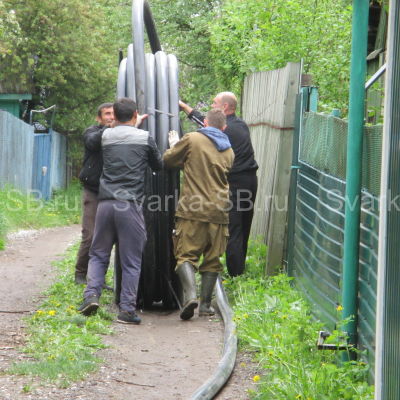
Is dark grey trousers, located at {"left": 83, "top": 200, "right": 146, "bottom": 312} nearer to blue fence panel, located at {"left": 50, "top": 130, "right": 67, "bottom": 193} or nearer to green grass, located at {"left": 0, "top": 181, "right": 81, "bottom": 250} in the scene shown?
green grass, located at {"left": 0, "top": 181, "right": 81, "bottom": 250}

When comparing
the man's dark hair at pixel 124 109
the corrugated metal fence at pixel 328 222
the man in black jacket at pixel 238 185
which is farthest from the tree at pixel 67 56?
the corrugated metal fence at pixel 328 222

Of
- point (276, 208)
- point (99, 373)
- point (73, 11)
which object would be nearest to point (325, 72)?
point (276, 208)

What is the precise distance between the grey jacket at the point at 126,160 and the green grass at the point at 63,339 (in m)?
1.09

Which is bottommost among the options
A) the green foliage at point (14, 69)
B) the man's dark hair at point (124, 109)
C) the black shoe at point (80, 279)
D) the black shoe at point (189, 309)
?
the black shoe at point (80, 279)

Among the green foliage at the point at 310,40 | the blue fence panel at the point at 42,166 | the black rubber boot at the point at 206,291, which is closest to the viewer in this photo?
the black rubber boot at the point at 206,291

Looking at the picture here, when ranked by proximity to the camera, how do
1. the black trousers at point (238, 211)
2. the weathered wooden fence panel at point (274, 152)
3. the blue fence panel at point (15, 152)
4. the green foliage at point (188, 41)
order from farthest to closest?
the green foliage at point (188, 41), the blue fence panel at point (15, 152), the black trousers at point (238, 211), the weathered wooden fence panel at point (274, 152)

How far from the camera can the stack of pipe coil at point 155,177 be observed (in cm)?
844

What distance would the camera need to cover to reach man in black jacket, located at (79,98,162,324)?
784 centimetres

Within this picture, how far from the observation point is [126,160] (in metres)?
7.89

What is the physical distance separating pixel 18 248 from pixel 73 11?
1233 centimetres

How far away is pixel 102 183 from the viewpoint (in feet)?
26.1

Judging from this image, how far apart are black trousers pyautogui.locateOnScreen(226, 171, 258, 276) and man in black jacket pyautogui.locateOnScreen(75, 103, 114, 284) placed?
154 cm

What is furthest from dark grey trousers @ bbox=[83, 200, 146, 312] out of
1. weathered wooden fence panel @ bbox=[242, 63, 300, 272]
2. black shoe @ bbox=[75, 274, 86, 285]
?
weathered wooden fence panel @ bbox=[242, 63, 300, 272]

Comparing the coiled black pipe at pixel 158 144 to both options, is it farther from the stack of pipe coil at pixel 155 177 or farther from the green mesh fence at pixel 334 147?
the green mesh fence at pixel 334 147
